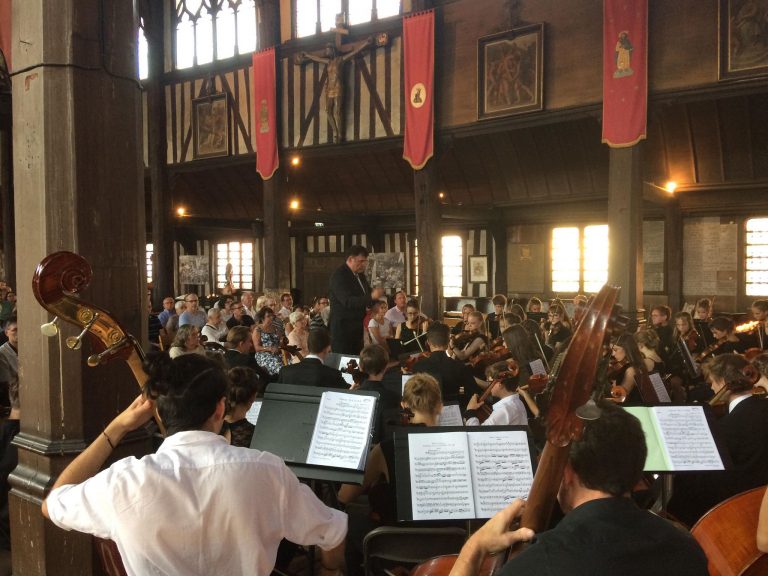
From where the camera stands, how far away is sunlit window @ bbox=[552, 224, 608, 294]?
14672 millimetres

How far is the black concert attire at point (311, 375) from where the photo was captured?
16.1 ft

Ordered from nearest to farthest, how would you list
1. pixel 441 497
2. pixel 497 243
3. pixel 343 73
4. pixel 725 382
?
pixel 441 497 → pixel 725 382 → pixel 343 73 → pixel 497 243

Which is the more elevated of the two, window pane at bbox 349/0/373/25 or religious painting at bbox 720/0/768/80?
window pane at bbox 349/0/373/25

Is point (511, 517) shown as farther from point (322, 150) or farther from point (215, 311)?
point (322, 150)

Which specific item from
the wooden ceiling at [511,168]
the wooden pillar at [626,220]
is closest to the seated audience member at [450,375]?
the wooden pillar at [626,220]

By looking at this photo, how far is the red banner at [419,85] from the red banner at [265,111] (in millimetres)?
3157

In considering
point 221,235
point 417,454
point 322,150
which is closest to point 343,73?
point 322,150

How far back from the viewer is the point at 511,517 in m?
1.49

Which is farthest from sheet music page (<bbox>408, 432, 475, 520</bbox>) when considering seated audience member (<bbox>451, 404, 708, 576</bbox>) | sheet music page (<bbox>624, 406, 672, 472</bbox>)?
seated audience member (<bbox>451, 404, 708, 576</bbox>)

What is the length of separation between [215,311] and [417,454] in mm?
6565

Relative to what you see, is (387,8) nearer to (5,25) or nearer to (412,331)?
(412,331)

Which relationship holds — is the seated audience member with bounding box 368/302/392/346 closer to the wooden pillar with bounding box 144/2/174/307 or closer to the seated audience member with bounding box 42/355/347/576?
the seated audience member with bounding box 42/355/347/576

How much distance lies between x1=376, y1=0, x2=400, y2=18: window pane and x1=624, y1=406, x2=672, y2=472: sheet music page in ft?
37.7

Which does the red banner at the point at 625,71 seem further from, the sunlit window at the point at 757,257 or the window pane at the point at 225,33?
the window pane at the point at 225,33
